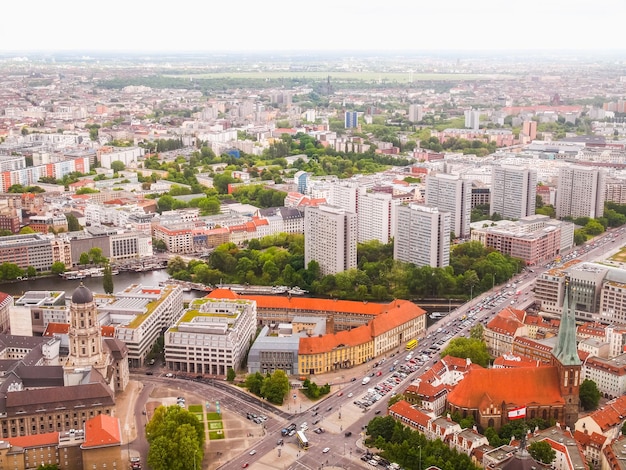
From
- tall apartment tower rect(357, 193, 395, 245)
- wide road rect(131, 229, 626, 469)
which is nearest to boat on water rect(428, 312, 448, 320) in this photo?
wide road rect(131, 229, 626, 469)

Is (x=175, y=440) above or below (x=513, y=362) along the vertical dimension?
below

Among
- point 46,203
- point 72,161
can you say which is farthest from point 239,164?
point 46,203

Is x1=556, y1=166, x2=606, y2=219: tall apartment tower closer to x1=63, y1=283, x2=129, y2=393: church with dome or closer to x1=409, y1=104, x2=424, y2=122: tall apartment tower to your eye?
x1=63, y1=283, x2=129, y2=393: church with dome

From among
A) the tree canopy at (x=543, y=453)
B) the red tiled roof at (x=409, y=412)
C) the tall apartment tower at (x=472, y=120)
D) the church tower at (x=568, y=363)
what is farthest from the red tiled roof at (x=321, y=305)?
the tall apartment tower at (x=472, y=120)

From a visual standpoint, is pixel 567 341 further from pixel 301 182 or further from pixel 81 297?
pixel 301 182

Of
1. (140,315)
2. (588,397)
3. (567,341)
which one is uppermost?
(567,341)

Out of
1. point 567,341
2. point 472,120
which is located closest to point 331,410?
point 567,341
